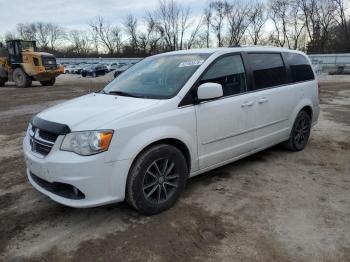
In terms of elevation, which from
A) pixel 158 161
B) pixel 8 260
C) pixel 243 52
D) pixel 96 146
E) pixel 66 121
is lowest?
pixel 8 260

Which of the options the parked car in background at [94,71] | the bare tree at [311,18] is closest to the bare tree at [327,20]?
the bare tree at [311,18]

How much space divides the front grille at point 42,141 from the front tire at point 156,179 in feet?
2.72

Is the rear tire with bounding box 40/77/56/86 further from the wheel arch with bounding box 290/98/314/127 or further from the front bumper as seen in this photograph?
the front bumper

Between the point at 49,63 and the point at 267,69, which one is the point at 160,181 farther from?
the point at 49,63

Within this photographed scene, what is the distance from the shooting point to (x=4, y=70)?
2331 centimetres

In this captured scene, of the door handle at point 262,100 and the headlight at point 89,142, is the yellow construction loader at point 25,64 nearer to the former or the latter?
the door handle at point 262,100

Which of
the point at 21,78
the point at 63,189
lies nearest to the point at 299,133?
the point at 63,189

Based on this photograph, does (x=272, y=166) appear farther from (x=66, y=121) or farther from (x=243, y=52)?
(x=66, y=121)

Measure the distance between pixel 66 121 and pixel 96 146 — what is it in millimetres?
467

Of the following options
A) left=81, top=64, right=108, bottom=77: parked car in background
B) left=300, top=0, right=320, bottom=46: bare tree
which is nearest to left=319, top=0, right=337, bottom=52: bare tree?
left=300, top=0, right=320, bottom=46: bare tree

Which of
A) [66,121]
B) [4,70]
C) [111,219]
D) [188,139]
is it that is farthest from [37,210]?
[4,70]

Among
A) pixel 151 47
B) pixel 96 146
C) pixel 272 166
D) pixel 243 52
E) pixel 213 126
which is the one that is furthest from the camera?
pixel 151 47

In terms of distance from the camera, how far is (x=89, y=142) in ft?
10.7

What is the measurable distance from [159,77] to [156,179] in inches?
52.4
